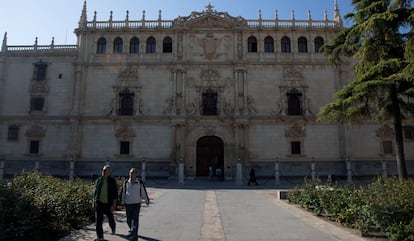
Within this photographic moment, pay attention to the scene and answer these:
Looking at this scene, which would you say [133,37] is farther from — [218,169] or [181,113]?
[218,169]

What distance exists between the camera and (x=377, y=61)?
15773 millimetres

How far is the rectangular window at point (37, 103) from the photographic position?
33.7 meters

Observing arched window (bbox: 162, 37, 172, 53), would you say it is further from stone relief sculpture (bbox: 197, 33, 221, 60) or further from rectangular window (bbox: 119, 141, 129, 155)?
rectangular window (bbox: 119, 141, 129, 155)

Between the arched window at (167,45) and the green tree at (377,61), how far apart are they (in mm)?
19662

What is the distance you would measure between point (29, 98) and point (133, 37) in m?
12.1

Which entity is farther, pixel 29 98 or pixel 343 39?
pixel 29 98

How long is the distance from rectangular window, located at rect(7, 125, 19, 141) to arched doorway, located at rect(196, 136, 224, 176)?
17939 mm

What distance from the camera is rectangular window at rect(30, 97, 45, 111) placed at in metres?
33.7

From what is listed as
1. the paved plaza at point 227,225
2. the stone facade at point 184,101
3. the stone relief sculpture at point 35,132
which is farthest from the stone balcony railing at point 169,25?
the paved plaza at point 227,225

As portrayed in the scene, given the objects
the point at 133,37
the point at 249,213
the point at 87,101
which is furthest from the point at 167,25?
the point at 249,213

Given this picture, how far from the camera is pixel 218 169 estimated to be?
99.9 feet

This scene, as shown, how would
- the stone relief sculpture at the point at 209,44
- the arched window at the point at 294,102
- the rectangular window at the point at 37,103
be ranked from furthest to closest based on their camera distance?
the stone relief sculpture at the point at 209,44 < the rectangular window at the point at 37,103 < the arched window at the point at 294,102

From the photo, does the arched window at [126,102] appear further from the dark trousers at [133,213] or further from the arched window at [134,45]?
the dark trousers at [133,213]

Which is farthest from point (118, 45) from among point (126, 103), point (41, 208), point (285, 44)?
point (41, 208)
